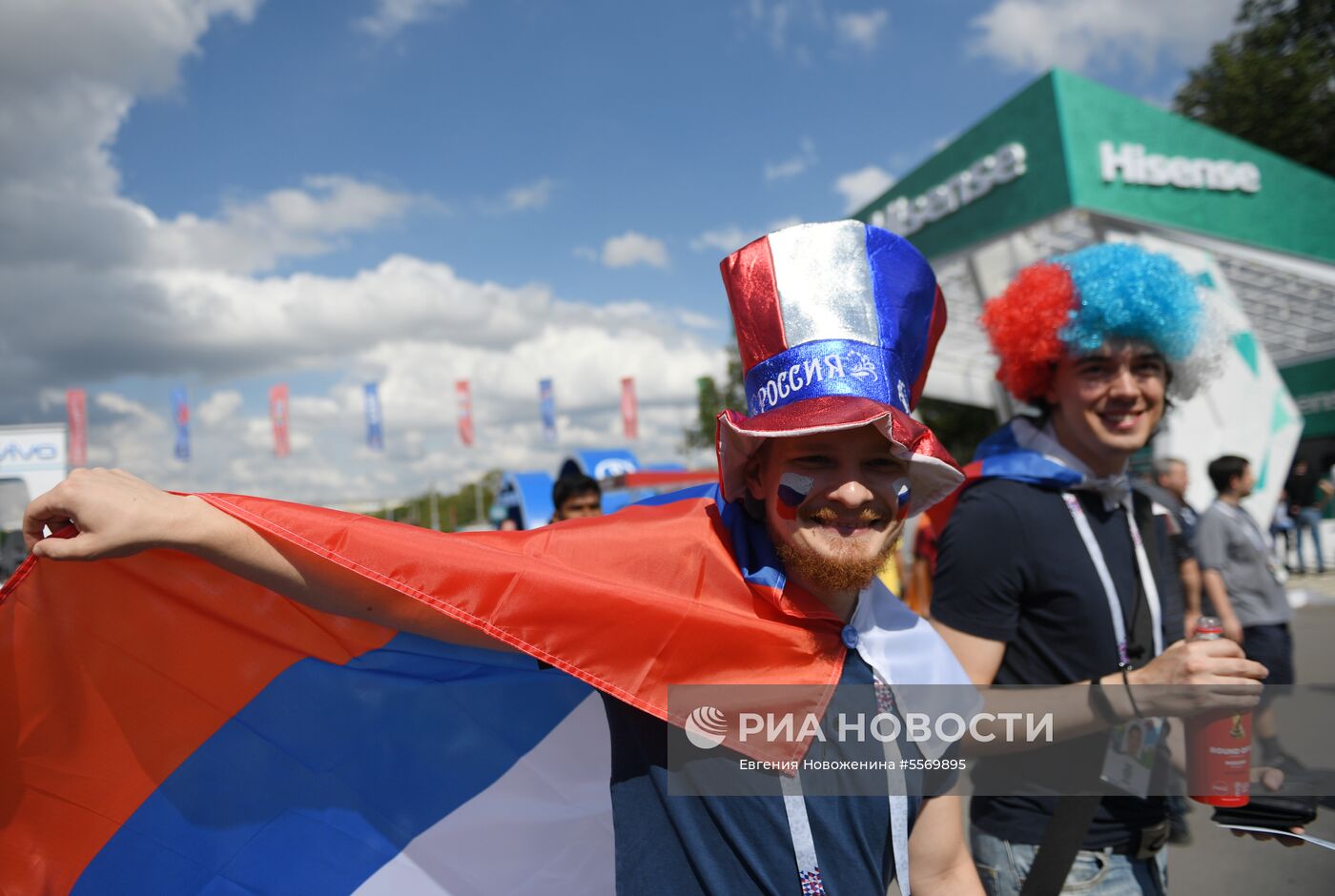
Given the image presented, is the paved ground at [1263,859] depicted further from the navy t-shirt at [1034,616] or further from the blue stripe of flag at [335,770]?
the blue stripe of flag at [335,770]

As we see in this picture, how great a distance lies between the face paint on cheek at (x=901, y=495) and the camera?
5.67ft

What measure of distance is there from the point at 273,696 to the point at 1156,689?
5.81 feet

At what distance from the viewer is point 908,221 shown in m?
16.2

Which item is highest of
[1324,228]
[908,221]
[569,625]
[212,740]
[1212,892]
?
[908,221]

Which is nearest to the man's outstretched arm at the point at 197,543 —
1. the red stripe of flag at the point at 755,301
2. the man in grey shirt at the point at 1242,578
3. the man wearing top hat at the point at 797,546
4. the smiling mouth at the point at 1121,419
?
the man wearing top hat at the point at 797,546

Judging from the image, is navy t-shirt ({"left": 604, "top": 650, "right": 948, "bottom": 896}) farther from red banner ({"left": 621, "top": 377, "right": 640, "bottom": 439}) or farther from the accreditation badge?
red banner ({"left": 621, "top": 377, "right": 640, "bottom": 439})

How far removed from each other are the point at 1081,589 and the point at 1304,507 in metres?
15.8

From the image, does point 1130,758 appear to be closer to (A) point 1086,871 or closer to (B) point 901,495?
(A) point 1086,871

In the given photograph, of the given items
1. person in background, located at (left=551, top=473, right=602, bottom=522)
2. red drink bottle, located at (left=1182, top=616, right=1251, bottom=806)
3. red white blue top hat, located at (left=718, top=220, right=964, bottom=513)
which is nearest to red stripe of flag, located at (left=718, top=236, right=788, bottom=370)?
red white blue top hat, located at (left=718, top=220, right=964, bottom=513)

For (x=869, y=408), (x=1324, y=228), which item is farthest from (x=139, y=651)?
(x=1324, y=228)

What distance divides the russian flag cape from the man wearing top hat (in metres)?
0.01

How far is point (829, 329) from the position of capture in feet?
5.71

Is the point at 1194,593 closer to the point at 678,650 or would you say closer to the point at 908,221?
the point at 678,650

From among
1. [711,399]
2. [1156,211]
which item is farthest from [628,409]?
[1156,211]
